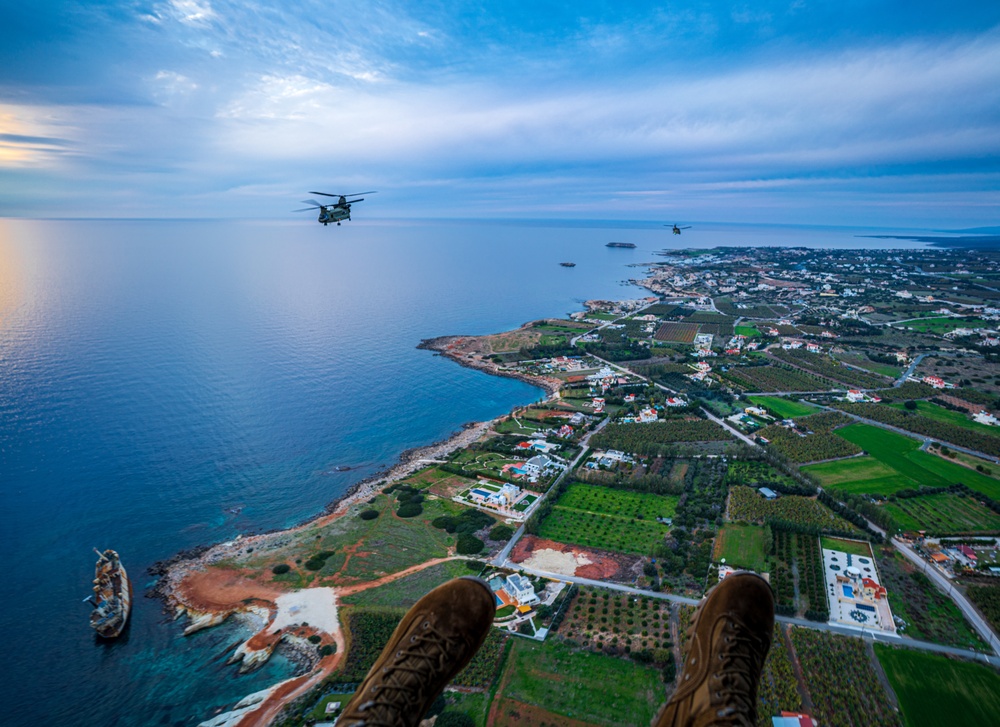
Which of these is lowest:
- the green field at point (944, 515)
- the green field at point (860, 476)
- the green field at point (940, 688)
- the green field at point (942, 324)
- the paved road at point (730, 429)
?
the paved road at point (730, 429)

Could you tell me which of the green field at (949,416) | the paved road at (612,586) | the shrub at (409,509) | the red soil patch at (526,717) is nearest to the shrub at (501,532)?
the paved road at (612,586)

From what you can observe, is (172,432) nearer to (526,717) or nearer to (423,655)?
(526,717)

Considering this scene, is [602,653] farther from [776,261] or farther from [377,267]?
[776,261]

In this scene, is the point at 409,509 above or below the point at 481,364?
above

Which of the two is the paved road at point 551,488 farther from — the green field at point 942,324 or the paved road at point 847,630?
the green field at point 942,324

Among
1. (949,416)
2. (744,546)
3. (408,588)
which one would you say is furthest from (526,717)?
(949,416)
